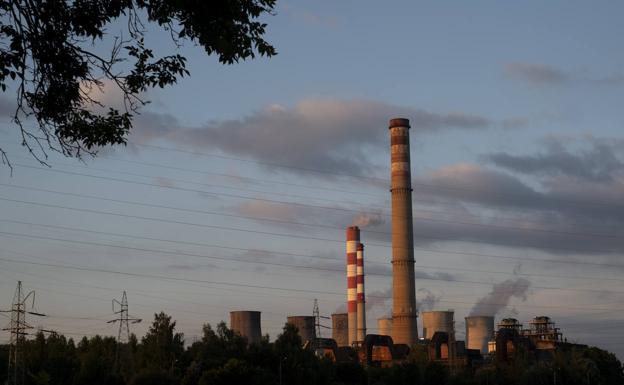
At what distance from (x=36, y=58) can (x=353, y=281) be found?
362 ft

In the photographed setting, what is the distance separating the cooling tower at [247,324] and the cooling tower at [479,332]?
98.9 feet

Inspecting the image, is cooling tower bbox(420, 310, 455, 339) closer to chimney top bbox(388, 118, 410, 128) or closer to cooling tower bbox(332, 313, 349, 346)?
cooling tower bbox(332, 313, 349, 346)

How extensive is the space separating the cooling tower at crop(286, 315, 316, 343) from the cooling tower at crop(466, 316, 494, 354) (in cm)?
2261

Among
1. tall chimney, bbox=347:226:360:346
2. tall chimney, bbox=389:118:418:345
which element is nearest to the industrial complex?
tall chimney, bbox=389:118:418:345

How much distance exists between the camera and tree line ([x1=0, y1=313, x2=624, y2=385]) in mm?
62875

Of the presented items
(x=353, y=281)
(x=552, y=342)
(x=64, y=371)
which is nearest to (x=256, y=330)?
(x=353, y=281)

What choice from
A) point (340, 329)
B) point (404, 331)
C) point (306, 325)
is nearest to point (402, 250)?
point (404, 331)

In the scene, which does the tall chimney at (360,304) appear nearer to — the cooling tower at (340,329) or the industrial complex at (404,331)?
the cooling tower at (340,329)

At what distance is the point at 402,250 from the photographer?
97.9 m

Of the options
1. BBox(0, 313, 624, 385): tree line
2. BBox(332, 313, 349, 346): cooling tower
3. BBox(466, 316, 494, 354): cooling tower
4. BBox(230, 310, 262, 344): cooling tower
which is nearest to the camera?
BBox(0, 313, 624, 385): tree line

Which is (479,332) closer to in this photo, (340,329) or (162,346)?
(340,329)

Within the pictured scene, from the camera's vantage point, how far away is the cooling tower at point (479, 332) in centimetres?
11975

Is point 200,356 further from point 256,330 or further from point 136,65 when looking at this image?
point 136,65

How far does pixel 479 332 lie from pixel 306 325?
981 inches
